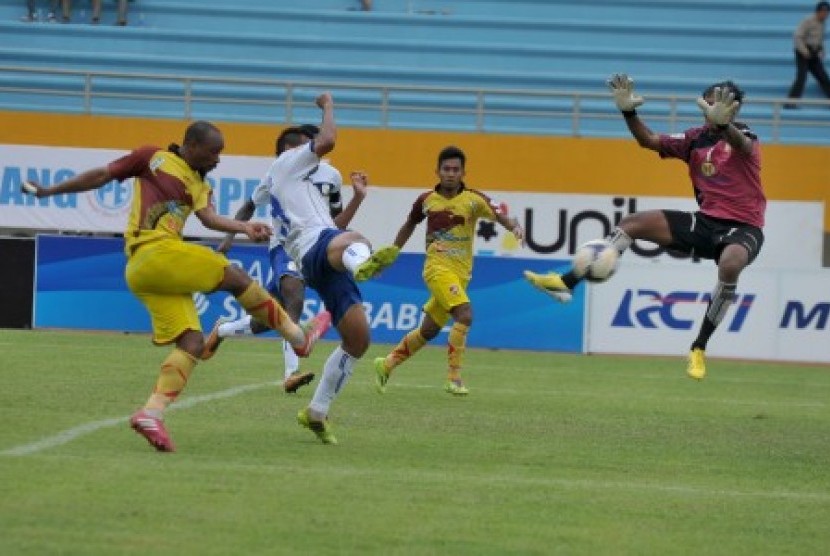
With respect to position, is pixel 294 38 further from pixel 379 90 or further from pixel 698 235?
pixel 698 235

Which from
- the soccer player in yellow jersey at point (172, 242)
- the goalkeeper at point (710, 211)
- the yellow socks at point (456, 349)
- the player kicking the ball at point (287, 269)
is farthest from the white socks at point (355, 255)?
the yellow socks at point (456, 349)

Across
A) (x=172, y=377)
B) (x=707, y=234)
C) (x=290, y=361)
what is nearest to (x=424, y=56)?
(x=290, y=361)

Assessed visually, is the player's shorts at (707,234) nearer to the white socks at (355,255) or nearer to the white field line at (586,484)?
the white socks at (355,255)

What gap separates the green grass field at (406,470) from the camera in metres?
8.03

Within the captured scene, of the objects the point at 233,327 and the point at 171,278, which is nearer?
the point at 171,278

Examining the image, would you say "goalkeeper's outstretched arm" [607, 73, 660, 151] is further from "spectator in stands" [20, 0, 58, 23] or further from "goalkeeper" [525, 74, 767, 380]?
"spectator in stands" [20, 0, 58, 23]

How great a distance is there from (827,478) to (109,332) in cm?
1537

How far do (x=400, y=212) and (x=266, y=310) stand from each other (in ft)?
50.5

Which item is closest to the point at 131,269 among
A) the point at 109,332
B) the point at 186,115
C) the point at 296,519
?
the point at 296,519

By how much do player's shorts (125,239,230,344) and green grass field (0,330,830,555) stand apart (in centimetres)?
74

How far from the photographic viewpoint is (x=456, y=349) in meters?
16.7

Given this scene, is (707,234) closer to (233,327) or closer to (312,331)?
(312,331)

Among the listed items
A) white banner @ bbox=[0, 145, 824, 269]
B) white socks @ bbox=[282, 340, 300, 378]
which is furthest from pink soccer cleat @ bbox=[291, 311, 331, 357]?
white banner @ bbox=[0, 145, 824, 269]

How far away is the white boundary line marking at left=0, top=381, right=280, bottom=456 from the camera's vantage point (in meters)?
10.4
